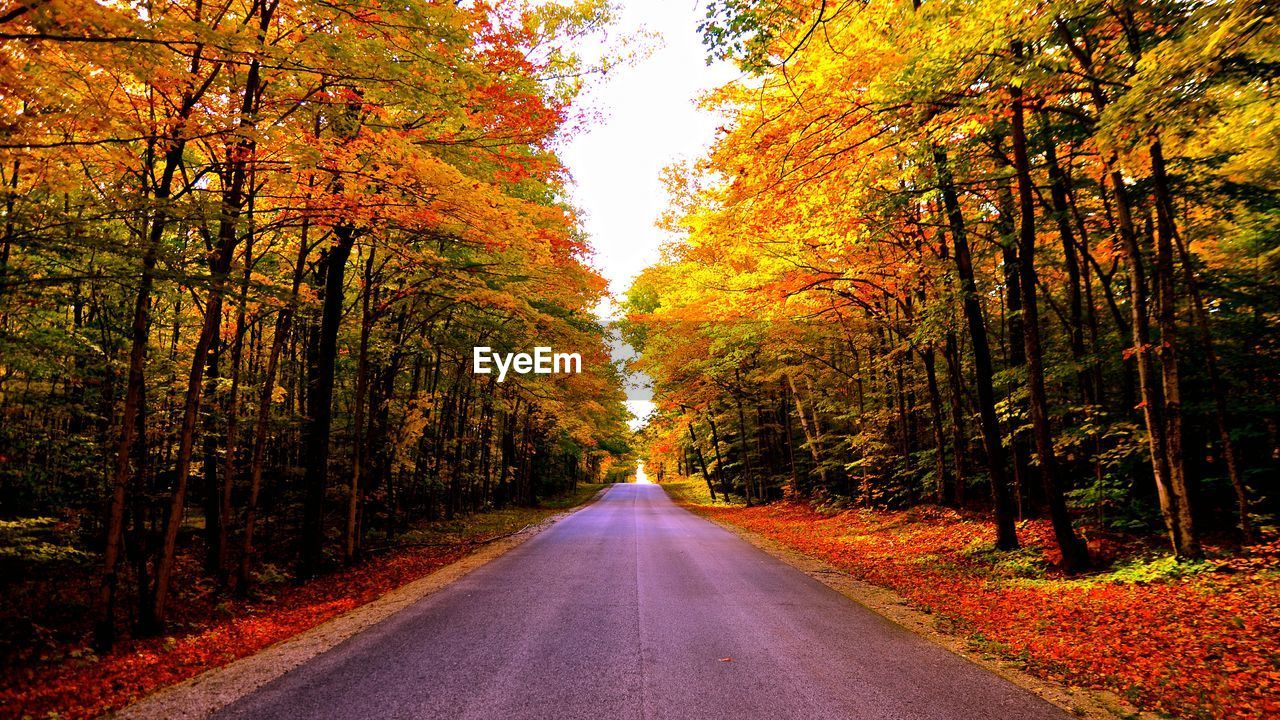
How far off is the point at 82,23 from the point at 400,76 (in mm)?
2903

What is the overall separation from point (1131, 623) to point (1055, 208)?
773 cm

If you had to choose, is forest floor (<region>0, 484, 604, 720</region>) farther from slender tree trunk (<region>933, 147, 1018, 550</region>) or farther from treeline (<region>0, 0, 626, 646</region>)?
slender tree trunk (<region>933, 147, 1018, 550</region>)

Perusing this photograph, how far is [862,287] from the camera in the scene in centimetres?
1437

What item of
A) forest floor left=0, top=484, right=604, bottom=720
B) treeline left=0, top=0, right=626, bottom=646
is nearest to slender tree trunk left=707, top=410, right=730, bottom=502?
treeline left=0, top=0, right=626, bottom=646

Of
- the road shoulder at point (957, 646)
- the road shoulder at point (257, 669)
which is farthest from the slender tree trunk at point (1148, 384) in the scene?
the road shoulder at point (257, 669)

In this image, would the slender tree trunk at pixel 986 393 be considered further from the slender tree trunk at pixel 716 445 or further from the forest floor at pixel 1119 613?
the slender tree trunk at pixel 716 445

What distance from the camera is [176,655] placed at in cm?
616

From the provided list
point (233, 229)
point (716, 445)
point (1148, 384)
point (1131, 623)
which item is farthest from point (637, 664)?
point (716, 445)

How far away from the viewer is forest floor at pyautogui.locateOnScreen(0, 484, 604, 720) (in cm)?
488

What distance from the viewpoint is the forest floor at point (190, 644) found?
488 cm

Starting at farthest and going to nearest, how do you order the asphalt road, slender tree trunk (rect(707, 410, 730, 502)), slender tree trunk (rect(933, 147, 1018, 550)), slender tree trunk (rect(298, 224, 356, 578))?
slender tree trunk (rect(707, 410, 730, 502)), slender tree trunk (rect(298, 224, 356, 578)), slender tree trunk (rect(933, 147, 1018, 550)), the asphalt road

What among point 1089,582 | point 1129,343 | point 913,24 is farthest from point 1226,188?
point 1089,582

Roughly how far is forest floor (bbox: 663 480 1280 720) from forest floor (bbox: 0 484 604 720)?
837 cm

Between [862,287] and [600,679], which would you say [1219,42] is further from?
[862,287]
